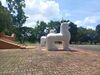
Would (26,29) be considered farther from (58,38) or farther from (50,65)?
(50,65)

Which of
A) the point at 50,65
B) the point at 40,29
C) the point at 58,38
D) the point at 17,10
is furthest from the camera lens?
the point at 40,29

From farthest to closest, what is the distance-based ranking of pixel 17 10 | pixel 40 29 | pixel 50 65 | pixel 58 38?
pixel 40 29 → pixel 17 10 → pixel 58 38 → pixel 50 65

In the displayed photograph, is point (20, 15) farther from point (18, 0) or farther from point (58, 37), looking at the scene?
point (58, 37)

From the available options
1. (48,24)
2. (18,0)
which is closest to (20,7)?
(18,0)

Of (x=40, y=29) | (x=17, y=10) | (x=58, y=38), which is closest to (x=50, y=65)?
(x=58, y=38)

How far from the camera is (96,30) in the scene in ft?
222

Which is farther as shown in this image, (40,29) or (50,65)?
(40,29)

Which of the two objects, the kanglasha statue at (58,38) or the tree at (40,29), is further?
the tree at (40,29)

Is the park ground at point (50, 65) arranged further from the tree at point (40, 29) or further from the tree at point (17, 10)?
the tree at point (40, 29)

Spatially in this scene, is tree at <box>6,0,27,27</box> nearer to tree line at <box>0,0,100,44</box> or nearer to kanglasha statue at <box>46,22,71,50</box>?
tree line at <box>0,0,100,44</box>

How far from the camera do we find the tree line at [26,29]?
107ft

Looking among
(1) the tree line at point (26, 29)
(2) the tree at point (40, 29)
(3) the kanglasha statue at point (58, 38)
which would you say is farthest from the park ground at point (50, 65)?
(2) the tree at point (40, 29)

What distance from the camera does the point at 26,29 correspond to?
170ft

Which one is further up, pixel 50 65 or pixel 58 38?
pixel 58 38
